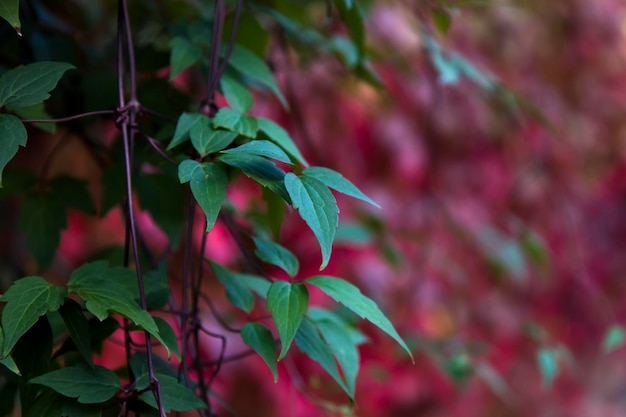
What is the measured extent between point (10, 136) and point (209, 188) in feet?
0.45

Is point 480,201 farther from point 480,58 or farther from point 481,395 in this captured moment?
point 481,395

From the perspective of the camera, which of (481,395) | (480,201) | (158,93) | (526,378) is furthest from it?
(526,378)

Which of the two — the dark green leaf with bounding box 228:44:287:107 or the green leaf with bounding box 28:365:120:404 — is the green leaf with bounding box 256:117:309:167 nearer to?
the dark green leaf with bounding box 228:44:287:107

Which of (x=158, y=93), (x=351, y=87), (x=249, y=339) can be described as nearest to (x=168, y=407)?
(x=249, y=339)

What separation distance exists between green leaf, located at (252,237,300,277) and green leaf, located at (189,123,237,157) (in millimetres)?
A: 93

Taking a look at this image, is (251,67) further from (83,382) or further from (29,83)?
(83,382)

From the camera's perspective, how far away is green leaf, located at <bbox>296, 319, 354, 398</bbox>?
54 cm

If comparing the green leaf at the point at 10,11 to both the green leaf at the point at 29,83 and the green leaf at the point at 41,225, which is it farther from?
the green leaf at the point at 41,225

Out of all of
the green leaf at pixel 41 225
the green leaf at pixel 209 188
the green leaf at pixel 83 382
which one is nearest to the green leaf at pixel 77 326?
the green leaf at pixel 83 382

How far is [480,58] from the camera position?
186 cm

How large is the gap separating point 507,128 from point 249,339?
1.46 metres

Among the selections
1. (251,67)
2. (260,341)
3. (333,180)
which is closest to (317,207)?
(333,180)

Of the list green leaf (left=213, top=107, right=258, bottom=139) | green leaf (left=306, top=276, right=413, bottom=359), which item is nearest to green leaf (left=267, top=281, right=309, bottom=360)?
green leaf (left=306, top=276, right=413, bottom=359)

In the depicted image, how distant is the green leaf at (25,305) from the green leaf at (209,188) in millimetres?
115
